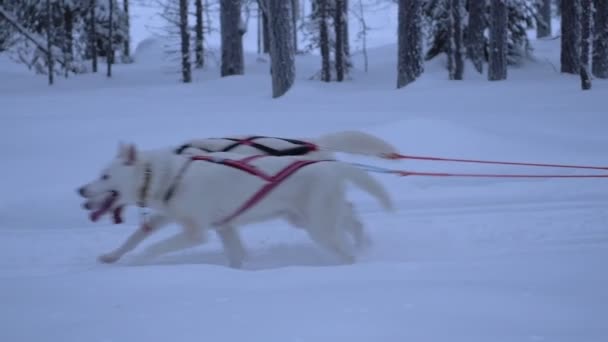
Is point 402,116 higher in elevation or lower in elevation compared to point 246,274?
higher

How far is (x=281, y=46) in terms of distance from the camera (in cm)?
1283

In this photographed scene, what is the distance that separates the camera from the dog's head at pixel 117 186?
4.07 m

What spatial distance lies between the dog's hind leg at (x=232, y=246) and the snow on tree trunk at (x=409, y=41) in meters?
10.3

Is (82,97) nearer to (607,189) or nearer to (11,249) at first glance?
(11,249)

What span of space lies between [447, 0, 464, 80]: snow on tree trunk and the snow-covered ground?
6.41 meters

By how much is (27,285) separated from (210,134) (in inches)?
216

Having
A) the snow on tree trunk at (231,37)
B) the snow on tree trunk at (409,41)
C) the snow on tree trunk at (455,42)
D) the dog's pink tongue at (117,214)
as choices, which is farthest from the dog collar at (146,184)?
the snow on tree trunk at (455,42)

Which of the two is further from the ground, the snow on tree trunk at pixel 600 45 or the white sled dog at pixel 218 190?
the snow on tree trunk at pixel 600 45

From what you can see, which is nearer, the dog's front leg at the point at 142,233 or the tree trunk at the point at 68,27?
the dog's front leg at the point at 142,233

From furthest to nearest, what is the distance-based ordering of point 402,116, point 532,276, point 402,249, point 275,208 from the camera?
point 402,116, point 402,249, point 275,208, point 532,276

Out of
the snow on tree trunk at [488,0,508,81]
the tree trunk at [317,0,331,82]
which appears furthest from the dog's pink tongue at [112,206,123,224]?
the tree trunk at [317,0,331,82]

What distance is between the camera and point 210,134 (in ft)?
27.9

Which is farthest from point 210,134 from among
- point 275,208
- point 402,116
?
point 275,208

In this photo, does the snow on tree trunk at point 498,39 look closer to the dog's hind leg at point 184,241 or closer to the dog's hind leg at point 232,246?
the dog's hind leg at point 232,246
